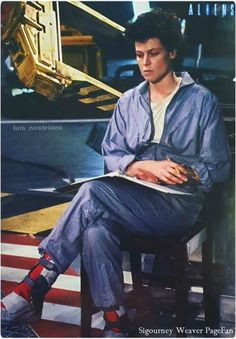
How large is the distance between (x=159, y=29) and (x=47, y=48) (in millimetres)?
438

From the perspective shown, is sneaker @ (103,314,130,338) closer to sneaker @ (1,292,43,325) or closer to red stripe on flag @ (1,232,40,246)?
sneaker @ (1,292,43,325)

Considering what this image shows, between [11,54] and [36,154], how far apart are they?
1.31 ft

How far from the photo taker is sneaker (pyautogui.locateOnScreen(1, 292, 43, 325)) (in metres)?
1.82

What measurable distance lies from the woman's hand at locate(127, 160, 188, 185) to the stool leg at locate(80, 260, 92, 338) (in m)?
0.42

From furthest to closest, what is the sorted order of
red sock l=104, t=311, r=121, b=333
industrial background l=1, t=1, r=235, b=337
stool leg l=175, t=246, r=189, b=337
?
1. industrial background l=1, t=1, r=235, b=337
2. red sock l=104, t=311, r=121, b=333
3. stool leg l=175, t=246, r=189, b=337

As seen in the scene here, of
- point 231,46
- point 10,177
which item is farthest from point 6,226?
point 231,46

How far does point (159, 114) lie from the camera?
181cm

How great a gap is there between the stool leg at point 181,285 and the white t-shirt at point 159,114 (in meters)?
0.43

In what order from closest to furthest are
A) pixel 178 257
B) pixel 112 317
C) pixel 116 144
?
pixel 178 257
pixel 112 317
pixel 116 144

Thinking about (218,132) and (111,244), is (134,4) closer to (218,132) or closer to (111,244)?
(218,132)

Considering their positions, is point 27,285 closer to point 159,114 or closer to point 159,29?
point 159,114

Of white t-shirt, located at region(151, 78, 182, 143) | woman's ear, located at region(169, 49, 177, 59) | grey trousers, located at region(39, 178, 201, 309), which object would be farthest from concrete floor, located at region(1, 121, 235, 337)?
woman's ear, located at region(169, 49, 177, 59)

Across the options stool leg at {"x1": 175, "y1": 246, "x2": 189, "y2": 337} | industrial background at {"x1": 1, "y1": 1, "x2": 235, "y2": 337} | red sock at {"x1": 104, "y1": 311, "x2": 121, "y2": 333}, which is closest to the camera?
stool leg at {"x1": 175, "y1": 246, "x2": 189, "y2": 337}

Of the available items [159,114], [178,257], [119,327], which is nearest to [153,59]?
[159,114]
